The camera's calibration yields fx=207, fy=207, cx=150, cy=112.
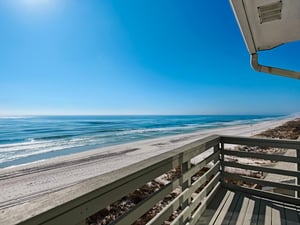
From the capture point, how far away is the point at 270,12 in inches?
78.0

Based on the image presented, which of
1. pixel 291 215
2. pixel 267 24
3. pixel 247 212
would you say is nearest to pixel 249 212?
pixel 247 212

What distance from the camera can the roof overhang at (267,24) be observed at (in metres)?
1.84

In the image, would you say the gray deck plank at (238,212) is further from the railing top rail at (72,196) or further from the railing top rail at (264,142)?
the railing top rail at (72,196)

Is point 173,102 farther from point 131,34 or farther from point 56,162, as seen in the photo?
point 56,162

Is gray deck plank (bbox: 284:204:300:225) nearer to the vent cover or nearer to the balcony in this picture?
the balcony

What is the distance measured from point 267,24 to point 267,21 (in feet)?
0.25

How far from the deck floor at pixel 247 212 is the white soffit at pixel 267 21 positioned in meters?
1.95

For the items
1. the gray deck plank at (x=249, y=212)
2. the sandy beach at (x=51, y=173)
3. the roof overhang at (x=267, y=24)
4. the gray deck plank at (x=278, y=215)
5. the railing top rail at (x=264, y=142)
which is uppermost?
the roof overhang at (x=267, y=24)

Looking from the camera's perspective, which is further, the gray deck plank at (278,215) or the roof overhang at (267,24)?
the gray deck plank at (278,215)

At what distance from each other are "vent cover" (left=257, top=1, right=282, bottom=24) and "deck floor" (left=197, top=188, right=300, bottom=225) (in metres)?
2.05

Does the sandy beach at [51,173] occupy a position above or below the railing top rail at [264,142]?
below

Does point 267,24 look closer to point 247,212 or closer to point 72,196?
point 247,212

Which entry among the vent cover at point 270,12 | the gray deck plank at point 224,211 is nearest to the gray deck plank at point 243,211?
the gray deck plank at point 224,211

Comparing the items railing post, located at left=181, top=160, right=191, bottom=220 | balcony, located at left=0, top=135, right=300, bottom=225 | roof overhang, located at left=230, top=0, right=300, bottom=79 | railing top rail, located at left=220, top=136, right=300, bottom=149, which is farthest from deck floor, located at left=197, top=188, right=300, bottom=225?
roof overhang, located at left=230, top=0, right=300, bottom=79
